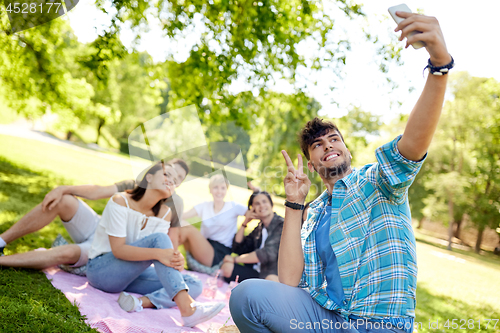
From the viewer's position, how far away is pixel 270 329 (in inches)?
70.5

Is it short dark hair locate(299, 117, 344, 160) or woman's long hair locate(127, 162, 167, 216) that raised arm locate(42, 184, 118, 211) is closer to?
woman's long hair locate(127, 162, 167, 216)

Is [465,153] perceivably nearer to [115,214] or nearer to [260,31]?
[260,31]

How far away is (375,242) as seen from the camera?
1767 mm

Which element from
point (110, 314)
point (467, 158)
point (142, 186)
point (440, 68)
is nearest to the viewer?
point (440, 68)

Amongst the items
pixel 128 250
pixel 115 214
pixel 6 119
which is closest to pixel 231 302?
pixel 128 250

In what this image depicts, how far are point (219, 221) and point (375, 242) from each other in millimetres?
2884

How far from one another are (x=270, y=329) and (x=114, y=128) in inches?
1300

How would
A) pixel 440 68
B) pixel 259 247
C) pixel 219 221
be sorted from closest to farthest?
pixel 440 68 < pixel 259 247 < pixel 219 221

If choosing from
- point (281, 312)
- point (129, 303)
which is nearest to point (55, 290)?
point (129, 303)

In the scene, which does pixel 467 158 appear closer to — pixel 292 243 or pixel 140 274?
pixel 140 274

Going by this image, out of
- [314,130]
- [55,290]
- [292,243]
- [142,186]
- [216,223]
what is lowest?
[55,290]

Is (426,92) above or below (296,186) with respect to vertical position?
above

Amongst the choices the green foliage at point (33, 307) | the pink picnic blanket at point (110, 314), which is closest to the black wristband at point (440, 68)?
the pink picnic blanket at point (110, 314)

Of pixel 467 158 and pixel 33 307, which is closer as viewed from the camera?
pixel 33 307
